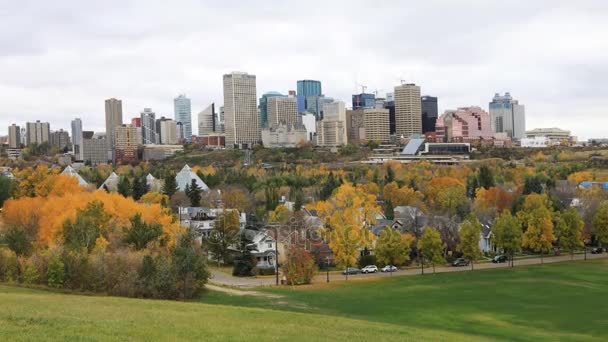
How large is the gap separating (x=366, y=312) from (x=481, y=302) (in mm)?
8116

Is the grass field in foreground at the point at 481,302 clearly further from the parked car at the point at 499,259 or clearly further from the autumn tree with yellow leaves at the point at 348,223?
the parked car at the point at 499,259

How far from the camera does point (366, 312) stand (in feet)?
122

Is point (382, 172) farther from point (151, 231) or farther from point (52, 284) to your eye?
point (52, 284)

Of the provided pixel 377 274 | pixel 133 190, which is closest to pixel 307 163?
pixel 133 190

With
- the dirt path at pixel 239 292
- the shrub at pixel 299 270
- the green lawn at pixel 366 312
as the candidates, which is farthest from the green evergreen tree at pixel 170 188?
the green lawn at pixel 366 312

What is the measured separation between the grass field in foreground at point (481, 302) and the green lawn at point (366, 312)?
0.20 ft

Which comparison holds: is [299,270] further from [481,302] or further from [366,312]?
[481,302]

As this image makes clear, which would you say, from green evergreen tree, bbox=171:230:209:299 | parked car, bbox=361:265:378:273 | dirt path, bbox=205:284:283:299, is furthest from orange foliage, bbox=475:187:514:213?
green evergreen tree, bbox=171:230:209:299

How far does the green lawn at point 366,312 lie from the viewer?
70.9 ft

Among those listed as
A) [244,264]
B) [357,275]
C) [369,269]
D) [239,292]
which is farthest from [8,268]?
[369,269]

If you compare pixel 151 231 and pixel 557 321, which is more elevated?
pixel 151 231

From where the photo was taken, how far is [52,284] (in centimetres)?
3956

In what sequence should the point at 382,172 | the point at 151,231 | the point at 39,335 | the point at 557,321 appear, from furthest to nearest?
1. the point at 382,172
2. the point at 151,231
3. the point at 557,321
4. the point at 39,335

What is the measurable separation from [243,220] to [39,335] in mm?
61671
